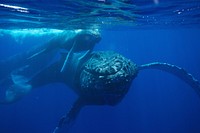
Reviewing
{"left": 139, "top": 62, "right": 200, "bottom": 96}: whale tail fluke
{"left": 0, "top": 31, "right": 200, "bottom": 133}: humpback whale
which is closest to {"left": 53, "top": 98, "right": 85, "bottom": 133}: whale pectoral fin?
{"left": 0, "top": 31, "right": 200, "bottom": 133}: humpback whale

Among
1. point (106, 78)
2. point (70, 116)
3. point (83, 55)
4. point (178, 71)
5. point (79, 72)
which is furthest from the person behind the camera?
point (178, 71)

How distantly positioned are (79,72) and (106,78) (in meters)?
3.10

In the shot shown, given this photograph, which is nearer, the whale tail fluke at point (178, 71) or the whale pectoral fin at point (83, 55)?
the whale pectoral fin at point (83, 55)

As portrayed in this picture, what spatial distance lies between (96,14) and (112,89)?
9.12m

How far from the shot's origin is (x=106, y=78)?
11641 mm

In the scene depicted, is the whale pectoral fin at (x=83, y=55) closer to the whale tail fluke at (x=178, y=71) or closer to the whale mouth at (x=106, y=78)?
the whale mouth at (x=106, y=78)

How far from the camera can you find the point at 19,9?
17766mm

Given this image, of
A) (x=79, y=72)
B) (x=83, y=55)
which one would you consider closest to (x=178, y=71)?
(x=83, y=55)

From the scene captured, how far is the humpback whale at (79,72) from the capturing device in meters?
12.0

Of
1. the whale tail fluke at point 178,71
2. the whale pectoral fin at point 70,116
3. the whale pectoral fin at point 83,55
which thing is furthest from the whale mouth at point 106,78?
the whale tail fluke at point 178,71

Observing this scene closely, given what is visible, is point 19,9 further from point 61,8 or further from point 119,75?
point 119,75

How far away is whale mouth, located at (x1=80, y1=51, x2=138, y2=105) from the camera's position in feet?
38.2

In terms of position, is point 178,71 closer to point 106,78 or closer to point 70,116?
point 106,78

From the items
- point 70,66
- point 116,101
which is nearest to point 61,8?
point 70,66
